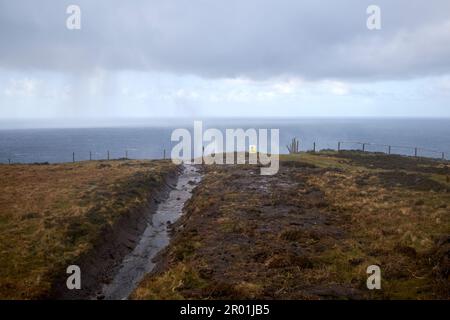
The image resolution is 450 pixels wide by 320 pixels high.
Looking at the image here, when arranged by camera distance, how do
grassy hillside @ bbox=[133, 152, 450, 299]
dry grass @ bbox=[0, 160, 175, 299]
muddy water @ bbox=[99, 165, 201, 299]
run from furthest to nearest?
muddy water @ bbox=[99, 165, 201, 299]
dry grass @ bbox=[0, 160, 175, 299]
grassy hillside @ bbox=[133, 152, 450, 299]

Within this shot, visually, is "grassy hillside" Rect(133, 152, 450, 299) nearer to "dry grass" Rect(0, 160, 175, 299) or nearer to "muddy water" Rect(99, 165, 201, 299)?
"muddy water" Rect(99, 165, 201, 299)

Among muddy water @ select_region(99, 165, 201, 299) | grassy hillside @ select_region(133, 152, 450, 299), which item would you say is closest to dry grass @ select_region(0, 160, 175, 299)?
muddy water @ select_region(99, 165, 201, 299)

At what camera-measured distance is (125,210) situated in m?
35.3

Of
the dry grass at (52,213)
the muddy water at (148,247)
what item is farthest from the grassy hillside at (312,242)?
the dry grass at (52,213)

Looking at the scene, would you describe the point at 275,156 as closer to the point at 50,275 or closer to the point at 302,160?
the point at 302,160

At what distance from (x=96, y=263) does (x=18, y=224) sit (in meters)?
8.64

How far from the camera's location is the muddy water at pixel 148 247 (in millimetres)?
23266

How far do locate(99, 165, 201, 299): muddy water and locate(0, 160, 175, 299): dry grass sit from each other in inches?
98.6

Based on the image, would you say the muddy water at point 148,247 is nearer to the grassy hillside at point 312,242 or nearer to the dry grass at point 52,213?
the grassy hillside at point 312,242

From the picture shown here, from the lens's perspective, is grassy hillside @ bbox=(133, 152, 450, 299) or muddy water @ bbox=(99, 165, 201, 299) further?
muddy water @ bbox=(99, 165, 201, 299)

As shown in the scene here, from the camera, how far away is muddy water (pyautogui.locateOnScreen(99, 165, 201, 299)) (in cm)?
2327

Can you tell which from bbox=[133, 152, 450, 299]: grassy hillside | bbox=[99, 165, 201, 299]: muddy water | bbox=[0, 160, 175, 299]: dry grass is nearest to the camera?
bbox=[133, 152, 450, 299]: grassy hillside

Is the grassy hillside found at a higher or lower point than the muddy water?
higher
